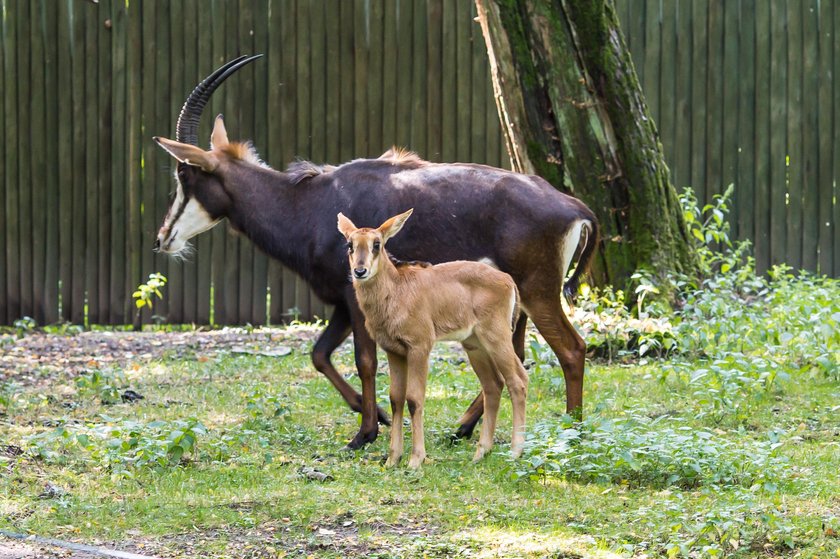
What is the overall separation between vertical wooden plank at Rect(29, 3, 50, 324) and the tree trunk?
493 cm

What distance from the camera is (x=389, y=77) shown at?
12414 mm

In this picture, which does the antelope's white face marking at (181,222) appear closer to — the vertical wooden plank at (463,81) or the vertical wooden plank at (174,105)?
the vertical wooden plank at (174,105)

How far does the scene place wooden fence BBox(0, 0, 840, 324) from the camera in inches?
488

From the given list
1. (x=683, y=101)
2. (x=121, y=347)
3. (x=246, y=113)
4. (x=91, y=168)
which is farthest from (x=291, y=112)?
(x=683, y=101)

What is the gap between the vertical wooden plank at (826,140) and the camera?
12.5m

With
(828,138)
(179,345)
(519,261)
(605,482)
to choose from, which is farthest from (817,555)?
(828,138)

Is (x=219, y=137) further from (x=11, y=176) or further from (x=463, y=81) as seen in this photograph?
(x=11, y=176)

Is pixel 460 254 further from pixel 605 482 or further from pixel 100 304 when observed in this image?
pixel 100 304

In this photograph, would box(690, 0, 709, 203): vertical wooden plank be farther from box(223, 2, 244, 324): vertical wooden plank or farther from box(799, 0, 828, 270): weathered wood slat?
box(223, 2, 244, 324): vertical wooden plank

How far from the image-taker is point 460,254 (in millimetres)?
7680

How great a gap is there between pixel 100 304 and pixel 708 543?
28.6ft

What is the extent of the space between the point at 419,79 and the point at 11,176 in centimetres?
429

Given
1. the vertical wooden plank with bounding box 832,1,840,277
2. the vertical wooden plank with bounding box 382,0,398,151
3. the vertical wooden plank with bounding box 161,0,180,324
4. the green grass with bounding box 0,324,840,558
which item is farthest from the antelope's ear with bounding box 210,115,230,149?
the vertical wooden plank with bounding box 832,1,840,277

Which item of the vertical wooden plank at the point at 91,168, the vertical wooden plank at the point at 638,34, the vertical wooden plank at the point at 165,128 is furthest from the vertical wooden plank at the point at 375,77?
the vertical wooden plank at the point at 91,168
